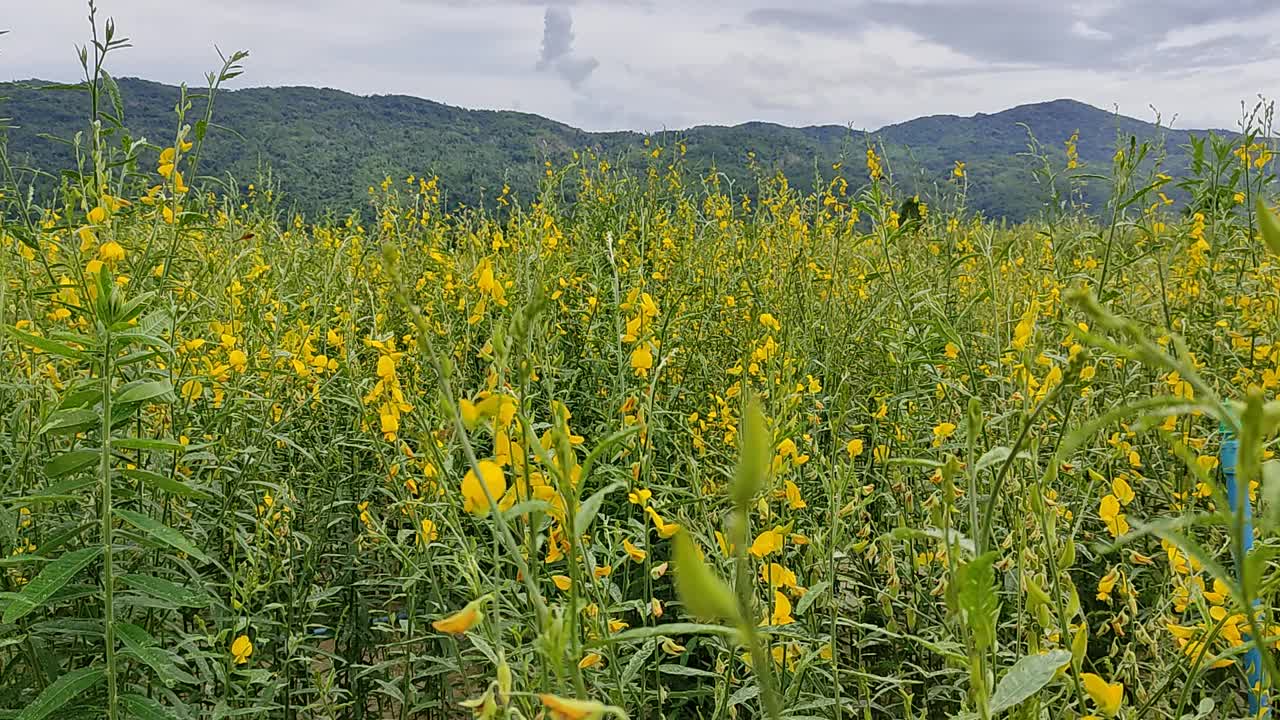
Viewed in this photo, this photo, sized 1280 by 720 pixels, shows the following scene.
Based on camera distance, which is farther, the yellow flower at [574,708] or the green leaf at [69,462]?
the green leaf at [69,462]

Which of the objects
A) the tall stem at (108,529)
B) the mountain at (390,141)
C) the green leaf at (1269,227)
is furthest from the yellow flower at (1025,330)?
the mountain at (390,141)

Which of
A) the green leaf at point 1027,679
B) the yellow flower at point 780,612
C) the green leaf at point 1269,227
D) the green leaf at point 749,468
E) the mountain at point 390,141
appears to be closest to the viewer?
the green leaf at point 749,468

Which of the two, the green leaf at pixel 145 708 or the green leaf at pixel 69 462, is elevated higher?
the green leaf at pixel 69 462

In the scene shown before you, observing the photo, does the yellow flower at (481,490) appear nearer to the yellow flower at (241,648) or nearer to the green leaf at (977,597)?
the green leaf at (977,597)

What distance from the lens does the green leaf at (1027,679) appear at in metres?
0.73

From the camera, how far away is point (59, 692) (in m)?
1.40

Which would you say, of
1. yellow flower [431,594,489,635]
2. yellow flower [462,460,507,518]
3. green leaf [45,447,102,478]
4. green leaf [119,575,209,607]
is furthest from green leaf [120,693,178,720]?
yellow flower [431,594,489,635]

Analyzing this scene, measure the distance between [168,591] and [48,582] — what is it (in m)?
0.18

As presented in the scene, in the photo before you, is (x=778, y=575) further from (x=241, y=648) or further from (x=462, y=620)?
(x=241, y=648)

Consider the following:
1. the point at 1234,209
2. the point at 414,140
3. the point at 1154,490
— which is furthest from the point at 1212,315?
the point at 414,140

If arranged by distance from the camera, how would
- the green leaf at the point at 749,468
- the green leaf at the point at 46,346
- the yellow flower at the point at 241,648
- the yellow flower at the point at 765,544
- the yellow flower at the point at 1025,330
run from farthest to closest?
the yellow flower at the point at 1025,330, the yellow flower at the point at 241,648, the green leaf at the point at 46,346, the yellow flower at the point at 765,544, the green leaf at the point at 749,468

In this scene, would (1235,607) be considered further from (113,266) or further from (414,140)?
(414,140)

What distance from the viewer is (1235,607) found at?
1008 mm

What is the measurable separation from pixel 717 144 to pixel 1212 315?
3375cm
